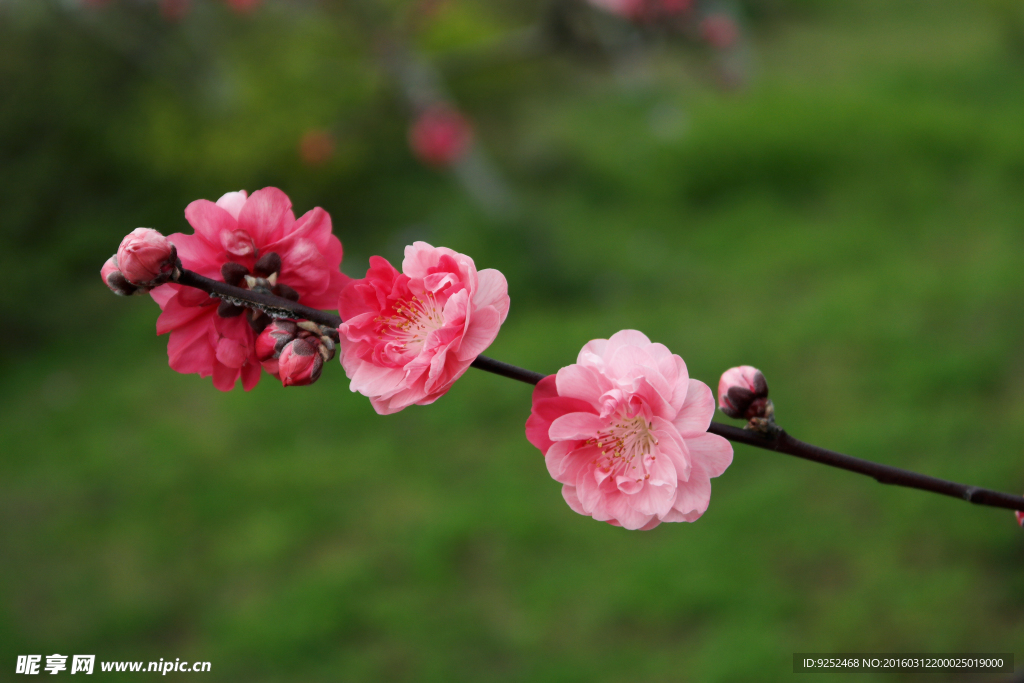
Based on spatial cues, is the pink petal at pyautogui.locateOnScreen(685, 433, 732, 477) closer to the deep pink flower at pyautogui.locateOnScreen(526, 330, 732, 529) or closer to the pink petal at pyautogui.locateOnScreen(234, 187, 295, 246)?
the deep pink flower at pyautogui.locateOnScreen(526, 330, 732, 529)

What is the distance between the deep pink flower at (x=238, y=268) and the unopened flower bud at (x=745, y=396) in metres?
0.44

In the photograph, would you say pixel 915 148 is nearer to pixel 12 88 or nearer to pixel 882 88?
pixel 882 88

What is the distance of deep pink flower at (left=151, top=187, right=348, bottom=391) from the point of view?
0.74 meters

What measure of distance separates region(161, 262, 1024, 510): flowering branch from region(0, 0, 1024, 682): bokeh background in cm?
157

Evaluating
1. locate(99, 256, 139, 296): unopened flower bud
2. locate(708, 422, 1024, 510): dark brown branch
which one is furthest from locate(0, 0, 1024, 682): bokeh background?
locate(99, 256, 139, 296): unopened flower bud

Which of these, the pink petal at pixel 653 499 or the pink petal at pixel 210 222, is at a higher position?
the pink petal at pixel 210 222

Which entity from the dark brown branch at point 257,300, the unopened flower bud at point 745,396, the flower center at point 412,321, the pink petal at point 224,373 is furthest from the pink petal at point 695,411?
the pink petal at point 224,373

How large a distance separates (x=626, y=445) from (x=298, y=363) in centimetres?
33

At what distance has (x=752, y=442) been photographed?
0.70m

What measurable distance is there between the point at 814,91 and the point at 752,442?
18.4ft

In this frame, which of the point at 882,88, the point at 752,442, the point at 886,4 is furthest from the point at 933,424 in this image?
the point at 886,4

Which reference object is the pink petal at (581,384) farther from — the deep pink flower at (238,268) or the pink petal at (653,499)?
the deep pink flower at (238,268)

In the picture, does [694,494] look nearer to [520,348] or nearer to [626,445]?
[626,445]

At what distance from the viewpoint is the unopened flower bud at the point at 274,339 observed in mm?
710
